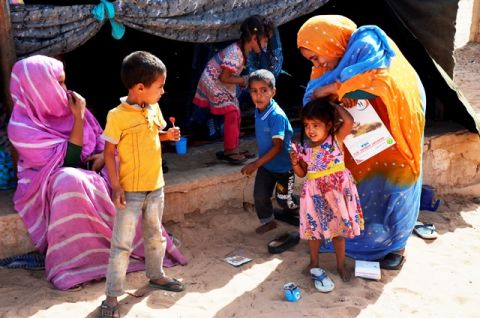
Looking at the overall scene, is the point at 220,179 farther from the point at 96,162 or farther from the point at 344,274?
the point at 344,274

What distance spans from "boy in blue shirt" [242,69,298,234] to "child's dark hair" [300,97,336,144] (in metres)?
0.47

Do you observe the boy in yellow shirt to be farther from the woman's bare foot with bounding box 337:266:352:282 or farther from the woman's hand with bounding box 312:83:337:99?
the woman's bare foot with bounding box 337:266:352:282

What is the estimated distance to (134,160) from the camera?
10.6 feet

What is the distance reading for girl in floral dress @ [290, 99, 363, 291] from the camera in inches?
140

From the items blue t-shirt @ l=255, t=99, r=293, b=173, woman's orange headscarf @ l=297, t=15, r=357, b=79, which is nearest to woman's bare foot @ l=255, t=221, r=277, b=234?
blue t-shirt @ l=255, t=99, r=293, b=173

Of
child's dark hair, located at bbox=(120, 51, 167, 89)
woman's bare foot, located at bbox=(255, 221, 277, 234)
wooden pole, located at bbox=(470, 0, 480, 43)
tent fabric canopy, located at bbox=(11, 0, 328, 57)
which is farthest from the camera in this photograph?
wooden pole, located at bbox=(470, 0, 480, 43)

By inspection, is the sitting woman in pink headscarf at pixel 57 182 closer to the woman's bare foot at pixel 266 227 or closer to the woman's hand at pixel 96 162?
the woman's hand at pixel 96 162

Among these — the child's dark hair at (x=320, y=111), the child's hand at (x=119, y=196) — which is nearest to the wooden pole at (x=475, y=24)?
the child's dark hair at (x=320, y=111)

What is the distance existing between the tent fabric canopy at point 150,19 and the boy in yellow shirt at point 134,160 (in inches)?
49.8

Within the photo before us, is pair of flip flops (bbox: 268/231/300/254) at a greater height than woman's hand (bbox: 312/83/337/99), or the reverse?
woman's hand (bbox: 312/83/337/99)

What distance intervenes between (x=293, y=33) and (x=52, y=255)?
4.64 metres

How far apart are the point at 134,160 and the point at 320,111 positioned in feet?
3.80

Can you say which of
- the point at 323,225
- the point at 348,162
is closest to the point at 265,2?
the point at 348,162

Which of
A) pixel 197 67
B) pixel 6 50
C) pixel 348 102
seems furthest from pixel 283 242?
pixel 6 50
